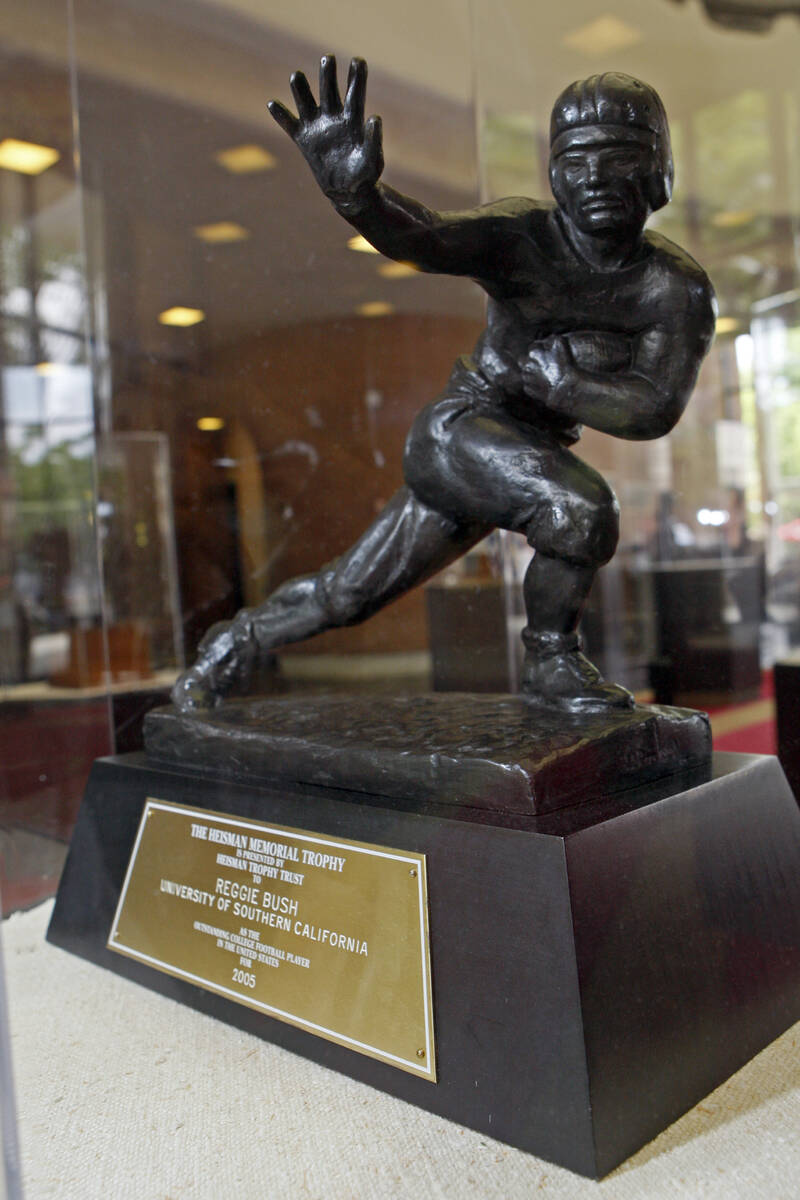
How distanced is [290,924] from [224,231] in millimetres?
1886

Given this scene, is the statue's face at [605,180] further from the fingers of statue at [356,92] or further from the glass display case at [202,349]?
the glass display case at [202,349]

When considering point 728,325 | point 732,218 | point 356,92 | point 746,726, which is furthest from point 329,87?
point 732,218

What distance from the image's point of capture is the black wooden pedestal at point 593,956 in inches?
44.3

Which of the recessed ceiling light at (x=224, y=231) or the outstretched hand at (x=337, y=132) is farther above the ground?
the recessed ceiling light at (x=224, y=231)

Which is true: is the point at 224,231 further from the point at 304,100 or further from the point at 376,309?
the point at 304,100

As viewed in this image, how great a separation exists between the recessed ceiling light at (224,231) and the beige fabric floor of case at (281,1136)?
76.2 inches

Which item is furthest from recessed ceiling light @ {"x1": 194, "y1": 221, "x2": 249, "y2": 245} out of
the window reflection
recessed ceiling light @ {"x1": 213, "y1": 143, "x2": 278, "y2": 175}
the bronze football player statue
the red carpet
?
the red carpet

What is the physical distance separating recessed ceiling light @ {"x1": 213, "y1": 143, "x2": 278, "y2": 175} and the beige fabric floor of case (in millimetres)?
2109

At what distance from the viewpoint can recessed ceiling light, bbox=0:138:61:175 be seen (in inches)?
104

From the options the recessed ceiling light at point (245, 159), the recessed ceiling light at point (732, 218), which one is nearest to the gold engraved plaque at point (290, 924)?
the recessed ceiling light at point (245, 159)

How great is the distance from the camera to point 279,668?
109 inches

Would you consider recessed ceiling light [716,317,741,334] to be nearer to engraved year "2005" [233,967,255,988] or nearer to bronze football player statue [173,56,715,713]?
bronze football player statue [173,56,715,713]

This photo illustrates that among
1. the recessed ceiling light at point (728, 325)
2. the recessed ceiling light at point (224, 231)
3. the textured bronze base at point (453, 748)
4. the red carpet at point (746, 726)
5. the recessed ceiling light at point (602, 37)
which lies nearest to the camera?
the textured bronze base at point (453, 748)

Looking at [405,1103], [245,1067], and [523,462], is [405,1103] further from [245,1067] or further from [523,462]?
[523,462]
